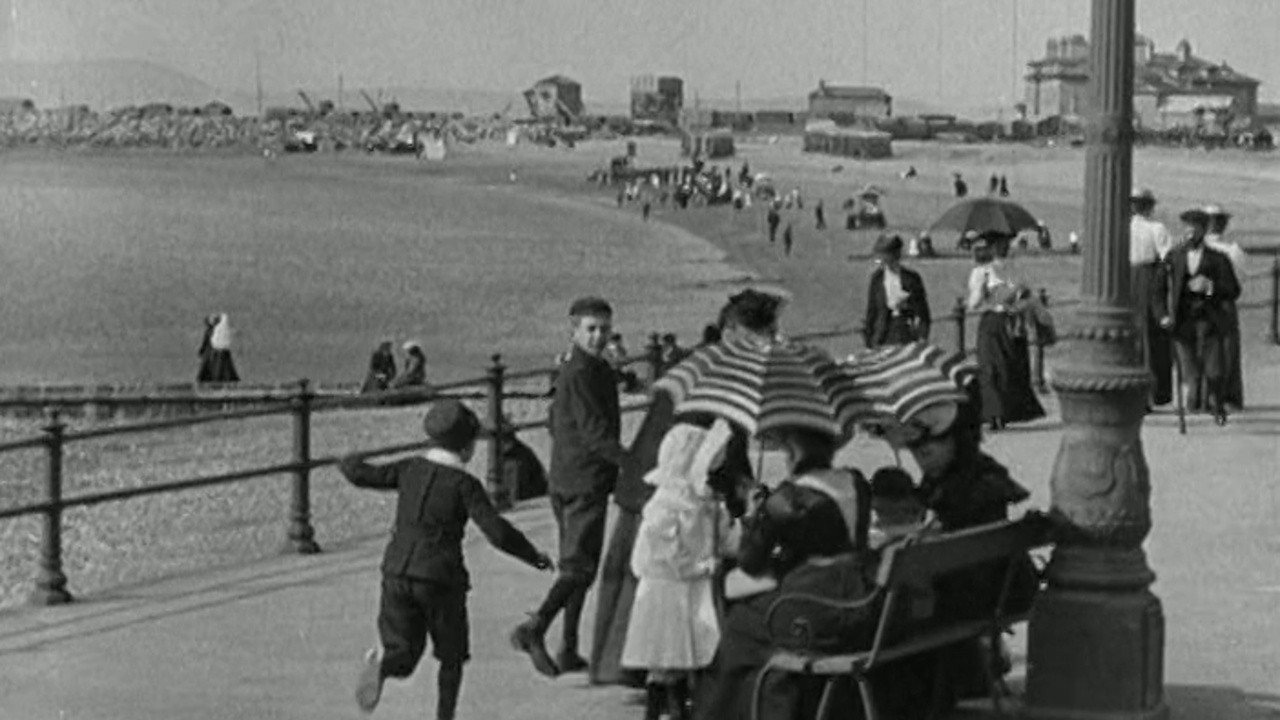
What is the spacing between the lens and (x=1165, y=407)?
1972cm

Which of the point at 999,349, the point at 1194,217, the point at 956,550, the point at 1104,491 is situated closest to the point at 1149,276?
the point at 1194,217

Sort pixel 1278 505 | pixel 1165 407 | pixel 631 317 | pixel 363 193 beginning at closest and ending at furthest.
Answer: pixel 1278 505, pixel 1165 407, pixel 631 317, pixel 363 193

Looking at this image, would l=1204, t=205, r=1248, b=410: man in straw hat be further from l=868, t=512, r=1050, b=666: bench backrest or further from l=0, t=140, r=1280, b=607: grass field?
l=868, t=512, r=1050, b=666: bench backrest

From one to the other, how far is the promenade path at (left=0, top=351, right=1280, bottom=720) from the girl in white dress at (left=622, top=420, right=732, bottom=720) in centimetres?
100

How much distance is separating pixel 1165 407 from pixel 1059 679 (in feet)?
35.4

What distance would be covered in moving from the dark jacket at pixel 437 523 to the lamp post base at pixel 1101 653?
6.20ft

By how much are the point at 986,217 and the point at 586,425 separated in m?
9.98

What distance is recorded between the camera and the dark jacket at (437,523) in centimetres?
916

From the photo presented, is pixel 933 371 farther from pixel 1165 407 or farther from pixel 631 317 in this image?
pixel 631 317

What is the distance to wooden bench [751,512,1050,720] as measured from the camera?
819cm

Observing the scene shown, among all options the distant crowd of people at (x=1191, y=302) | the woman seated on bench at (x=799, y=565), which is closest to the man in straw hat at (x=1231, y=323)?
the distant crowd of people at (x=1191, y=302)

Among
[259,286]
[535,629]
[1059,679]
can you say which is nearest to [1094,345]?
[1059,679]

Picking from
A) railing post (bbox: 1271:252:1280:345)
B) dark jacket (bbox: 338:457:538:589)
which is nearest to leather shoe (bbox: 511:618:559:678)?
dark jacket (bbox: 338:457:538:589)

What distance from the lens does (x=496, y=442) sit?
15531 millimetres
